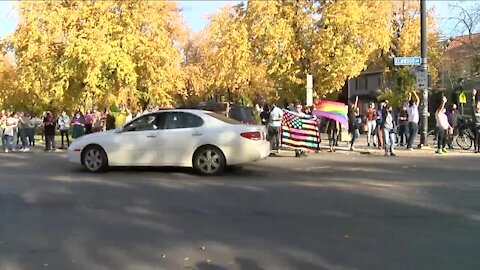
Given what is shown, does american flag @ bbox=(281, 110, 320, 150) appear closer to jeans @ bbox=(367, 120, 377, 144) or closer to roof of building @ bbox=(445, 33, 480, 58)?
jeans @ bbox=(367, 120, 377, 144)

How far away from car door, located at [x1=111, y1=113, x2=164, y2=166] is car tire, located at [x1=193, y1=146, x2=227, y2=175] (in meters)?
0.95

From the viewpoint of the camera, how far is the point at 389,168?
1394cm

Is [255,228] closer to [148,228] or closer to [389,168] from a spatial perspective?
[148,228]

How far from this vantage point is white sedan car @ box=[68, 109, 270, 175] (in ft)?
41.3

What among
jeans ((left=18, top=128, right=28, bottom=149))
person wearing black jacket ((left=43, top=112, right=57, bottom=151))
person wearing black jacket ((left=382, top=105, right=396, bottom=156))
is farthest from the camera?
jeans ((left=18, top=128, right=28, bottom=149))

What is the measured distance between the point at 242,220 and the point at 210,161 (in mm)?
4953

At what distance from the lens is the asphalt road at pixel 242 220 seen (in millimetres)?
5930

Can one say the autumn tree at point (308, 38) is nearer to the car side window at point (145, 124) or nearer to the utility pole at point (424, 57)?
the utility pole at point (424, 57)

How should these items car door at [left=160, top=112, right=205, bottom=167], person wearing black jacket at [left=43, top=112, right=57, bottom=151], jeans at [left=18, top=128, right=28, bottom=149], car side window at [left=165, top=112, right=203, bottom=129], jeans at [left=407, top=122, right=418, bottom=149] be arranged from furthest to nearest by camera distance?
1. jeans at [left=18, top=128, right=28, bottom=149]
2. person wearing black jacket at [left=43, top=112, right=57, bottom=151]
3. jeans at [left=407, top=122, right=418, bottom=149]
4. car side window at [left=165, top=112, right=203, bottom=129]
5. car door at [left=160, top=112, right=205, bottom=167]

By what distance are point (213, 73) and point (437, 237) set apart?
41.6 metres

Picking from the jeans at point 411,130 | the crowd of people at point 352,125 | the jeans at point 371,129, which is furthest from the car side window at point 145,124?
the jeans at point 371,129

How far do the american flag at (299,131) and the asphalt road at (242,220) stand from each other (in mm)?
3819

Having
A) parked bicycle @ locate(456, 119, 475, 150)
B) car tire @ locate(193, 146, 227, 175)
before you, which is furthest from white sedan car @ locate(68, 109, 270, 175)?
parked bicycle @ locate(456, 119, 475, 150)

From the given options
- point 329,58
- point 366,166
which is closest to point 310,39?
point 329,58
